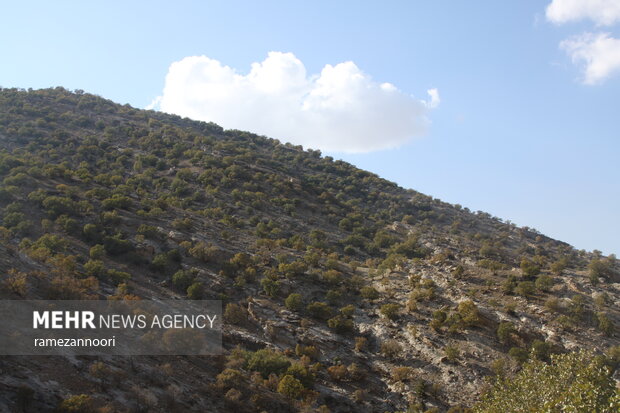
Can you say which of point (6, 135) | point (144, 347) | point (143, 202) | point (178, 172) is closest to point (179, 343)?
point (144, 347)

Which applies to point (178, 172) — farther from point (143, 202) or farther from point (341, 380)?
point (341, 380)

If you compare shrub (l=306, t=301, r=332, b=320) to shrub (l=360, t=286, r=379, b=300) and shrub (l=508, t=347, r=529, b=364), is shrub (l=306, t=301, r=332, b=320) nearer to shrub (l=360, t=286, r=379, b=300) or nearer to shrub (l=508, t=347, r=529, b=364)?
shrub (l=360, t=286, r=379, b=300)

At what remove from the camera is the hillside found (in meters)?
19.9

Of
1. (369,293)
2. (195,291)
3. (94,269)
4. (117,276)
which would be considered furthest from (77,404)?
(369,293)

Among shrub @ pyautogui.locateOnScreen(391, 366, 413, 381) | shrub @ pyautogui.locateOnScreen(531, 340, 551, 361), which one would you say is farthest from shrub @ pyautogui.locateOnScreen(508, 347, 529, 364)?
shrub @ pyautogui.locateOnScreen(391, 366, 413, 381)

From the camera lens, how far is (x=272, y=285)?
3222 centimetres

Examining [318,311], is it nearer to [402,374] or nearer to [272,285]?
[272,285]

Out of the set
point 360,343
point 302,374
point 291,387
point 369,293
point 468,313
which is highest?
A: point 468,313

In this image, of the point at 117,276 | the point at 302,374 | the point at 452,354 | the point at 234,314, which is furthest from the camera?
the point at 234,314

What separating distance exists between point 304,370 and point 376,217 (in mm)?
41273

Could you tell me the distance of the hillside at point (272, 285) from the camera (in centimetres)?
1991

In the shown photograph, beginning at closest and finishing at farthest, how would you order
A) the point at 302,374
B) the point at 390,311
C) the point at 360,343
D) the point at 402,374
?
the point at 302,374 < the point at 402,374 < the point at 360,343 < the point at 390,311

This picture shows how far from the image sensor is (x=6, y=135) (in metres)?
56.9

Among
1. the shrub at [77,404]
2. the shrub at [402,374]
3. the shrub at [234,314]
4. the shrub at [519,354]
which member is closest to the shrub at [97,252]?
the shrub at [234,314]
